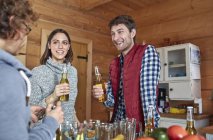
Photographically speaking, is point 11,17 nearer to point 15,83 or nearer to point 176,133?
point 15,83

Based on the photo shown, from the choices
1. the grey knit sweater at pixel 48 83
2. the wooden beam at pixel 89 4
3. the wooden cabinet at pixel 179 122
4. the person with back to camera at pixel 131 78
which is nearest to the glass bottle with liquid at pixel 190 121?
the person with back to camera at pixel 131 78

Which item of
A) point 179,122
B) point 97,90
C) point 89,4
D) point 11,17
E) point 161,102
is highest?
point 89,4

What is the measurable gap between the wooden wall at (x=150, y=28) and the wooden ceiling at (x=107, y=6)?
60 mm

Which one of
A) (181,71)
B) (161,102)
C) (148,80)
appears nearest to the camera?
(148,80)

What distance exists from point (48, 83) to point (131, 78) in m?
0.53

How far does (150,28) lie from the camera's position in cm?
363

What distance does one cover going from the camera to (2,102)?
1.69 ft

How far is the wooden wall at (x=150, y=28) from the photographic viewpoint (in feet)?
9.57

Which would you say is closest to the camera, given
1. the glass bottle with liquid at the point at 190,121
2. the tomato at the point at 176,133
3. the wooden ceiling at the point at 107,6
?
the tomato at the point at 176,133

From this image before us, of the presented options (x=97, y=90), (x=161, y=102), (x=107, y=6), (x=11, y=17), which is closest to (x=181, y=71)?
(x=161, y=102)

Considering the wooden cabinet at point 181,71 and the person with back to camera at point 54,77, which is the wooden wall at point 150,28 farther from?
the person with back to camera at point 54,77

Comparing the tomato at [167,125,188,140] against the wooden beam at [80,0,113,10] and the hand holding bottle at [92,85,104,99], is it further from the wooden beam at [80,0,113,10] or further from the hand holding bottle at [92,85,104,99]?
the wooden beam at [80,0,113,10]

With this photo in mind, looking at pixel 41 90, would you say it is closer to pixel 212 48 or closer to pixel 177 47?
pixel 177 47

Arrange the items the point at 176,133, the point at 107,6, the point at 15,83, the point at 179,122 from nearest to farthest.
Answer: the point at 15,83, the point at 176,133, the point at 179,122, the point at 107,6
